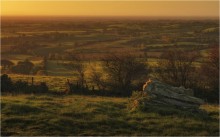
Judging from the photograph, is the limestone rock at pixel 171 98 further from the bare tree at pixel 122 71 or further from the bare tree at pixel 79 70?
the bare tree at pixel 79 70

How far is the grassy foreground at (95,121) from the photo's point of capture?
14.9 m

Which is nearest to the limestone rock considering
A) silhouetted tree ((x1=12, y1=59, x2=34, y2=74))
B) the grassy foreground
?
the grassy foreground

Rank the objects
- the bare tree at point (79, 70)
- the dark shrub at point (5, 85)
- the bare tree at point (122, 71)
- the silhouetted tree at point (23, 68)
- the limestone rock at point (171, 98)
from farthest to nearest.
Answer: the silhouetted tree at point (23, 68) < the bare tree at point (79, 70) < the bare tree at point (122, 71) < the dark shrub at point (5, 85) < the limestone rock at point (171, 98)

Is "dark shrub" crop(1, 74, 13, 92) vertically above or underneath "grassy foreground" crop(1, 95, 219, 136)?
above

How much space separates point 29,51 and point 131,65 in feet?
227

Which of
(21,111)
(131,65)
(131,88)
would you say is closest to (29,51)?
(131,65)

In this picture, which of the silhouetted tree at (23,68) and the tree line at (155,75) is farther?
the silhouetted tree at (23,68)

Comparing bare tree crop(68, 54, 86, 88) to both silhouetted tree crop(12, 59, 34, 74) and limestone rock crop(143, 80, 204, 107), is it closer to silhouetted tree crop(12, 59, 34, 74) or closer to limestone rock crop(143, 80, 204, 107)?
silhouetted tree crop(12, 59, 34, 74)

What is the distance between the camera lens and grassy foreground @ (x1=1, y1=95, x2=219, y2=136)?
1485 centimetres

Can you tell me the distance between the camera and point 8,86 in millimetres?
27688

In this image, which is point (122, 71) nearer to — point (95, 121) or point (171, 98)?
point (171, 98)

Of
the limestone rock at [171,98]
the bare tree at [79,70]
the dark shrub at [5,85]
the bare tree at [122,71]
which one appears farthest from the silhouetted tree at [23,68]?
the limestone rock at [171,98]

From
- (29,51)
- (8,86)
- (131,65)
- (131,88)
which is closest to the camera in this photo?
(8,86)

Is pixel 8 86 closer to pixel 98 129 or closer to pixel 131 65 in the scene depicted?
pixel 98 129
